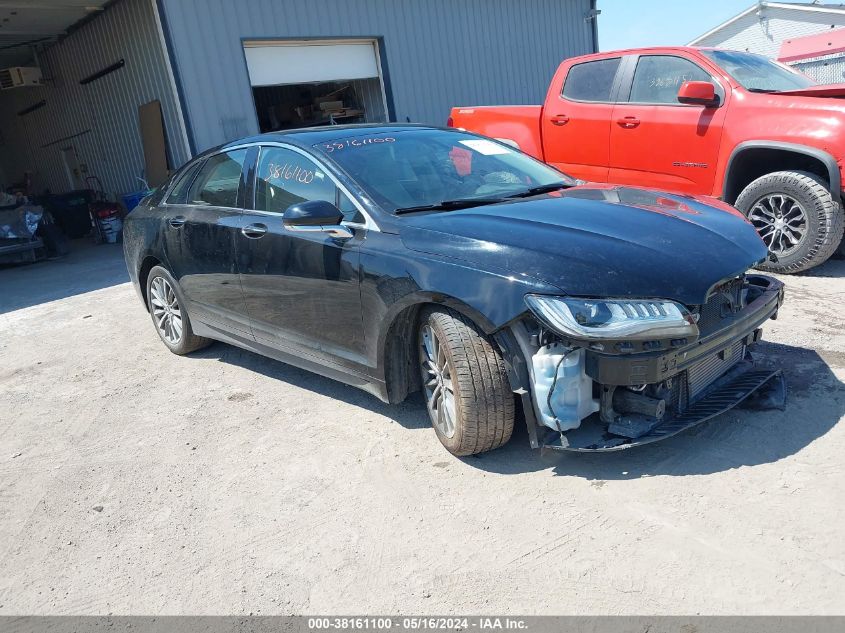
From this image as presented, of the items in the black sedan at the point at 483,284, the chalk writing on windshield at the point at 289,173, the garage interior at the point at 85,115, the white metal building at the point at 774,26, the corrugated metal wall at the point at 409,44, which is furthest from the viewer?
the white metal building at the point at 774,26

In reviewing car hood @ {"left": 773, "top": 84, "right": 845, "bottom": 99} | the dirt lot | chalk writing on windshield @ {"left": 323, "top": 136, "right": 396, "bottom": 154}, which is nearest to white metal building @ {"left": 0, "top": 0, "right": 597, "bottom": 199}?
chalk writing on windshield @ {"left": 323, "top": 136, "right": 396, "bottom": 154}

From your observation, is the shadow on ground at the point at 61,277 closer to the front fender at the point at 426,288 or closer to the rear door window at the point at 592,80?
the rear door window at the point at 592,80

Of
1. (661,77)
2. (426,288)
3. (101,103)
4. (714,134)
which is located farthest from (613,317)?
(101,103)

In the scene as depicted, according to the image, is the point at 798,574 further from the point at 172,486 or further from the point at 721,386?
the point at 172,486

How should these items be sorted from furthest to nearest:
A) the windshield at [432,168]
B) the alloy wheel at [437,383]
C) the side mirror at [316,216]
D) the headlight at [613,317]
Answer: the windshield at [432,168] → the side mirror at [316,216] → the alloy wheel at [437,383] → the headlight at [613,317]

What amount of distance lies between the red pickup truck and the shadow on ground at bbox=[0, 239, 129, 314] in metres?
5.97

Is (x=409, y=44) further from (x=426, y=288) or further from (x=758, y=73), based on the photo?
(x=426, y=288)

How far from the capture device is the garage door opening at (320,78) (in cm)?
1135

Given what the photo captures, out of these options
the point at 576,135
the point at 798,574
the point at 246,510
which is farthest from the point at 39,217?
the point at 798,574

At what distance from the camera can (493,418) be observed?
9.99 feet

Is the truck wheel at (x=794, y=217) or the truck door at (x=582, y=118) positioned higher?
the truck door at (x=582, y=118)

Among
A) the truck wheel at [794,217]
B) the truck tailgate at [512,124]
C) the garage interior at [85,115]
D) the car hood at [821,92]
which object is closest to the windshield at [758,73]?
the car hood at [821,92]

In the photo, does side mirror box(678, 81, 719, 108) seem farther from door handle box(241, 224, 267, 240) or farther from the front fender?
door handle box(241, 224, 267, 240)

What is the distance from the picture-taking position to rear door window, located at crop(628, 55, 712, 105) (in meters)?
6.23
